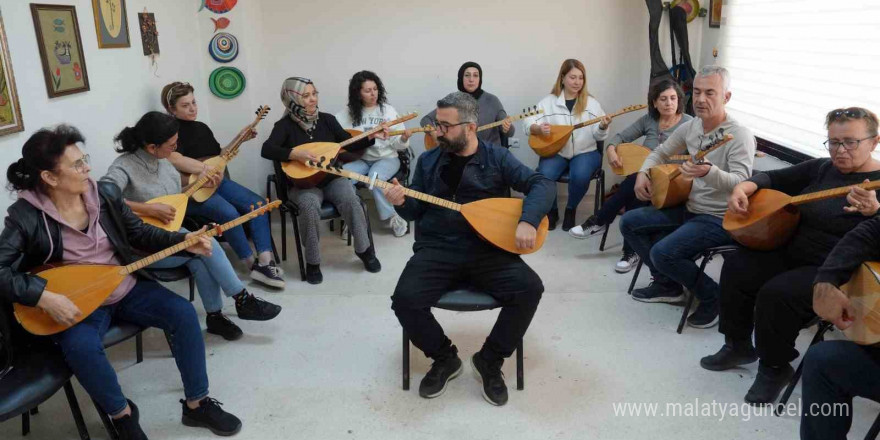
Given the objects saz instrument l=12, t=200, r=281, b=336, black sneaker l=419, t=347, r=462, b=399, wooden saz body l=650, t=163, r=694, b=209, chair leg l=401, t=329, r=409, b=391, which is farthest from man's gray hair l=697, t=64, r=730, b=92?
saz instrument l=12, t=200, r=281, b=336

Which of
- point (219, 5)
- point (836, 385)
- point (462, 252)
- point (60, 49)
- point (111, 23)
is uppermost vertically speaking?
point (219, 5)

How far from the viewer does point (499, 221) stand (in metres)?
2.41

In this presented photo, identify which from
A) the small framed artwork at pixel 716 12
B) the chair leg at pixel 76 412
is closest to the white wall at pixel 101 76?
the chair leg at pixel 76 412

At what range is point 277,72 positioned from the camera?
4.55 meters

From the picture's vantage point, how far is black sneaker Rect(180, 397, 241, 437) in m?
2.16

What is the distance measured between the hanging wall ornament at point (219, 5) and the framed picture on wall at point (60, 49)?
1328mm

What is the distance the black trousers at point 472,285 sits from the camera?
7.43ft

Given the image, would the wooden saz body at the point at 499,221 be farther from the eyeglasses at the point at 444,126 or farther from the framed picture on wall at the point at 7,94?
the framed picture on wall at the point at 7,94

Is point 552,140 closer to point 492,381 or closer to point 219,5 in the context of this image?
point 492,381

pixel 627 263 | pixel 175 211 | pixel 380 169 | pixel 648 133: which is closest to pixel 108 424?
pixel 175 211

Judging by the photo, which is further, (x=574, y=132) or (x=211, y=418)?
(x=574, y=132)

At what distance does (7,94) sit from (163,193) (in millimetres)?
694

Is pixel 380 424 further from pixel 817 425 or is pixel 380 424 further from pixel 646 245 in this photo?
Result: pixel 646 245

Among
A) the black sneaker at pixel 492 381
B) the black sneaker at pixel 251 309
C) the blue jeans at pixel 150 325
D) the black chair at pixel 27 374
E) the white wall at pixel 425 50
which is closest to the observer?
the black chair at pixel 27 374
